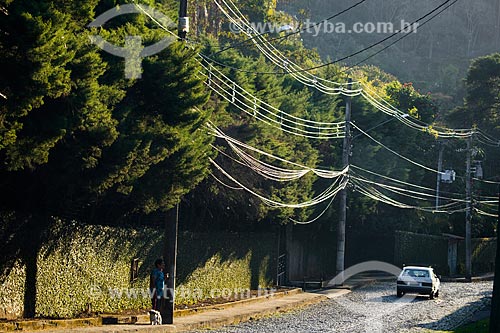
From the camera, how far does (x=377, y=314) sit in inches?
1116

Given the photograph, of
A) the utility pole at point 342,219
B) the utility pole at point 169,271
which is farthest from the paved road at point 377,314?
the utility pole at point 342,219

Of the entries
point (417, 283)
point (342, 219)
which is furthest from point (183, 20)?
point (342, 219)

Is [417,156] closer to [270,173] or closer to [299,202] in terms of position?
[299,202]

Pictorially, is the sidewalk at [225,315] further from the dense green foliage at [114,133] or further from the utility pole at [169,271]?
Result: the dense green foliage at [114,133]

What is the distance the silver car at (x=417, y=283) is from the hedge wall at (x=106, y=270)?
7869 millimetres

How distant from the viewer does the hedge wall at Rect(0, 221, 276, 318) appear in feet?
68.7

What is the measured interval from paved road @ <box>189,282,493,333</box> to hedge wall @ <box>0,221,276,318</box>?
141 inches

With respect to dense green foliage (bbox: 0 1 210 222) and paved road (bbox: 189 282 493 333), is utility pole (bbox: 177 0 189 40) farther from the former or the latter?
paved road (bbox: 189 282 493 333)

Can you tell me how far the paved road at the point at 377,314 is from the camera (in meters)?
23.5

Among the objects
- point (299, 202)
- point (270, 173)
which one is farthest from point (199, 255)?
point (299, 202)

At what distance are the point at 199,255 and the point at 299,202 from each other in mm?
9960

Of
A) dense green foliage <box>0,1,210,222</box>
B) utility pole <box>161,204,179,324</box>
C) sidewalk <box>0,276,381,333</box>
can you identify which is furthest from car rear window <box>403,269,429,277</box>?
utility pole <box>161,204,179,324</box>

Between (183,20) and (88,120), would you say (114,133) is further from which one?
(183,20)

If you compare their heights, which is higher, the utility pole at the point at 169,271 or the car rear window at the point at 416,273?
the utility pole at the point at 169,271
